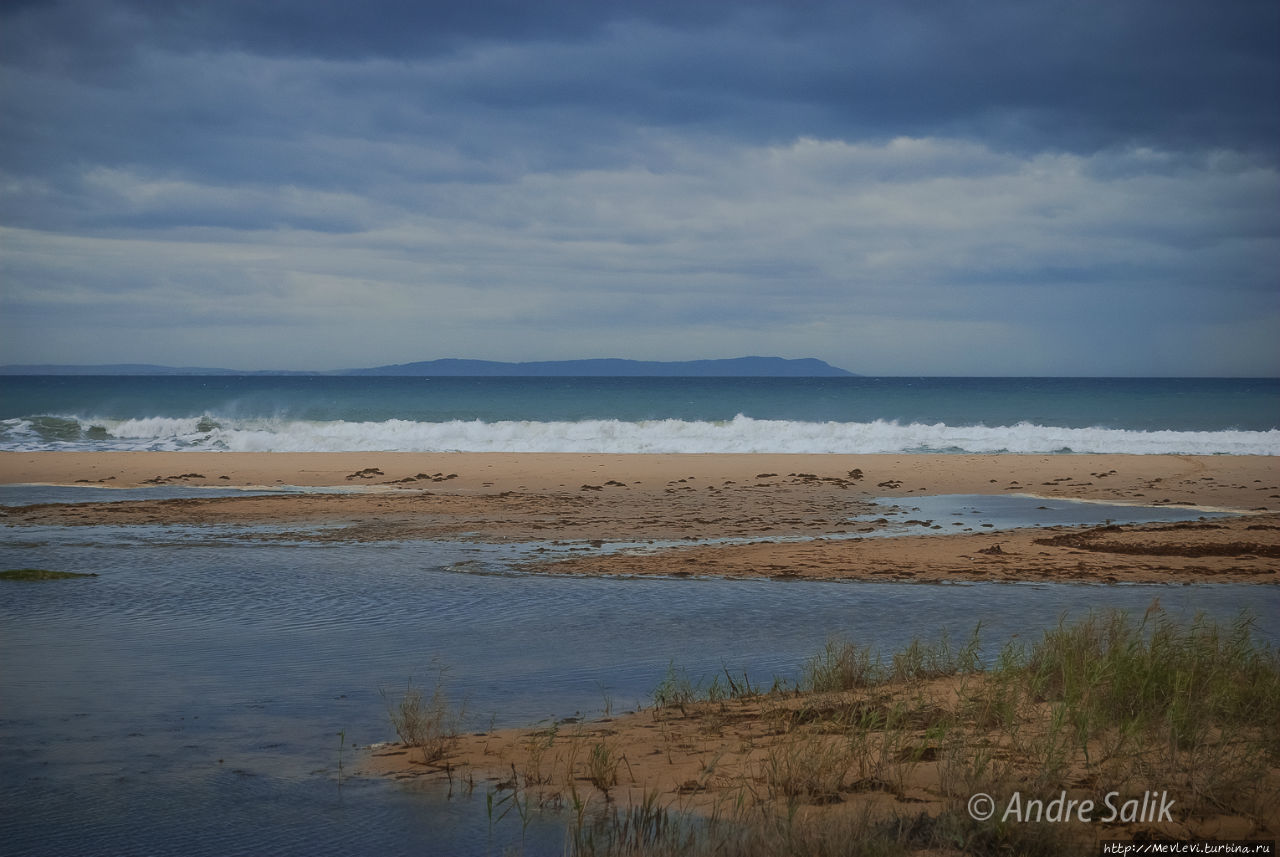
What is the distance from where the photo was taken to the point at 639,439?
44.1m

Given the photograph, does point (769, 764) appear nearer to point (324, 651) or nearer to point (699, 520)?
point (324, 651)

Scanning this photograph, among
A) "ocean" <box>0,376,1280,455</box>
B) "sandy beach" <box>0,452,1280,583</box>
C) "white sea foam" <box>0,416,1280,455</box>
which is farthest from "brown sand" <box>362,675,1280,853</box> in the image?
"ocean" <box>0,376,1280,455</box>

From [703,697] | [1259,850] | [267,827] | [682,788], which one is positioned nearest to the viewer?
[1259,850]

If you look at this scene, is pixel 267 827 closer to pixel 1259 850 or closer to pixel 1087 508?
pixel 1259 850

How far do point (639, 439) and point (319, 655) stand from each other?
114ft

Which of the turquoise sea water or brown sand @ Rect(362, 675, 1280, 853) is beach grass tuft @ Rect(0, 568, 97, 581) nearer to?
the turquoise sea water

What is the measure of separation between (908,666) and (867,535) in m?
8.91

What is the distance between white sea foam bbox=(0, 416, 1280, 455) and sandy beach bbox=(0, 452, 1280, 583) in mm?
7194

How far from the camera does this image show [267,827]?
17.8ft

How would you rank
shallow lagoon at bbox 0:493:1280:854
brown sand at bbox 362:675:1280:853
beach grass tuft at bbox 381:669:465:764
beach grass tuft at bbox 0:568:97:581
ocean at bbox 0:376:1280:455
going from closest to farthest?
brown sand at bbox 362:675:1280:853 → shallow lagoon at bbox 0:493:1280:854 → beach grass tuft at bbox 381:669:465:764 → beach grass tuft at bbox 0:568:97:581 → ocean at bbox 0:376:1280:455

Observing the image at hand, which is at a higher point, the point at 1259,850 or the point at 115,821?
the point at 1259,850

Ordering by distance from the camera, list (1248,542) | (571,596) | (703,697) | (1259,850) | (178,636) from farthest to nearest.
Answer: (1248,542) < (571,596) < (178,636) < (703,697) < (1259,850)

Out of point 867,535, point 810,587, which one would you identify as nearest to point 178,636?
point 810,587

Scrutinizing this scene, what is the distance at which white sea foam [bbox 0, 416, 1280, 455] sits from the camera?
40469 millimetres
